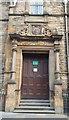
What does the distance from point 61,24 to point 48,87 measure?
10.8 feet

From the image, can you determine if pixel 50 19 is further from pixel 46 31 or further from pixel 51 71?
pixel 51 71

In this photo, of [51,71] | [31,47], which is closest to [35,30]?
[31,47]

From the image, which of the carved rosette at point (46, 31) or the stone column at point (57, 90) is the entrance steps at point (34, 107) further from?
the carved rosette at point (46, 31)

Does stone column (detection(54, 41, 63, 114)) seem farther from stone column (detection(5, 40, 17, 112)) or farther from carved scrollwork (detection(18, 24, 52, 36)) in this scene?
stone column (detection(5, 40, 17, 112))

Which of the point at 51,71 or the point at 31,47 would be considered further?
the point at 31,47

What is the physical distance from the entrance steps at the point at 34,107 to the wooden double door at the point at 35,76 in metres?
0.39

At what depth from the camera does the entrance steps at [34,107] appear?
7770mm

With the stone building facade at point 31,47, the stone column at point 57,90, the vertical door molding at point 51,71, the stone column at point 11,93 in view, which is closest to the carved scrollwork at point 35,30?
the stone building facade at point 31,47

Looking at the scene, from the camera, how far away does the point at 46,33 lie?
360 inches

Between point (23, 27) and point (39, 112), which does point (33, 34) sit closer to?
point (23, 27)

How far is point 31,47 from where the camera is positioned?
29.7 feet

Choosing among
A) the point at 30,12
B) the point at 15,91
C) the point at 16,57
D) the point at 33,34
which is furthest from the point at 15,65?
the point at 30,12

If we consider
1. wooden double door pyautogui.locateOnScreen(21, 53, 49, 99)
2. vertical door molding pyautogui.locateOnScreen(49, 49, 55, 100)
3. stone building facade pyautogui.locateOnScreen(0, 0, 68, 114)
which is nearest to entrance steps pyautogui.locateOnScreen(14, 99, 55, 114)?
stone building facade pyautogui.locateOnScreen(0, 0, 68, 114)

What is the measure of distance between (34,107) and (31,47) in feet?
9.60
